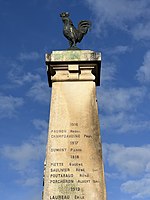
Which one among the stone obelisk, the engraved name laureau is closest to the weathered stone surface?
the stone obelisk

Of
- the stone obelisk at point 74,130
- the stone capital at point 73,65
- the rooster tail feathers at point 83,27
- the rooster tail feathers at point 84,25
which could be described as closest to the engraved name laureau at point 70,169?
the stone obelisk at point 74,130

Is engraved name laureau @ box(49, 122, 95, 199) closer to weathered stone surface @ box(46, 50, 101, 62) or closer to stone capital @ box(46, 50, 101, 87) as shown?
stone capital @ box(46, 50, 101, 87)

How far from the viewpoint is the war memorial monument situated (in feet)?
30.2

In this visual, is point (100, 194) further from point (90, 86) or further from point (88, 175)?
point (90, 86)

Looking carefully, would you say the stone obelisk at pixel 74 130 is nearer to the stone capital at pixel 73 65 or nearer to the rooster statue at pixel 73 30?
the stone capital at pixel 73 65

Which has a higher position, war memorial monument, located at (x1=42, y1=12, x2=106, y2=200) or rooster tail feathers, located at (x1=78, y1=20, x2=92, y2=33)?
rooster tail feathers, located at (x1=78, y1=20, x2=92, y2=33)

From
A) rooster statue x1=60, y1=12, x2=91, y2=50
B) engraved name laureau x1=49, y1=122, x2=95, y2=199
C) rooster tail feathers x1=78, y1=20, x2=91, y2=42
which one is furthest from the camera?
rooster tail feathers x1=78, y1=20, x2=91, y2=42

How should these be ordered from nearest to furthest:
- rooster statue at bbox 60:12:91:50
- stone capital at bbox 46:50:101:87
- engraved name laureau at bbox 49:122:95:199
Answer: engraved name laureau at bbox 49:122:95:199
stone capital at bbox 46:50:101:87
rooster statue at bbox 60:12:91:50

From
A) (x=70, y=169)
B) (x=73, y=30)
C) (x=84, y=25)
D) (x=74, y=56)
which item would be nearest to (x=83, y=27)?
(x=84, y=25)

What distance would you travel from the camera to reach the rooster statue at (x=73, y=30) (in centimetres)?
1138

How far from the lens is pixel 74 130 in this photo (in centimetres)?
992

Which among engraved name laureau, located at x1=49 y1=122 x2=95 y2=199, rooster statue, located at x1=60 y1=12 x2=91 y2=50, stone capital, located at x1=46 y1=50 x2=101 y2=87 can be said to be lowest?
engraved name laureau, located at x1=49 y1=122 x2=95 y2=199

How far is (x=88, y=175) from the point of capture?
9.32 m

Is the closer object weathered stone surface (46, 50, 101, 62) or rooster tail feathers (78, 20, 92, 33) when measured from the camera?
weathered stone surface (46, 50, 101, 62)
